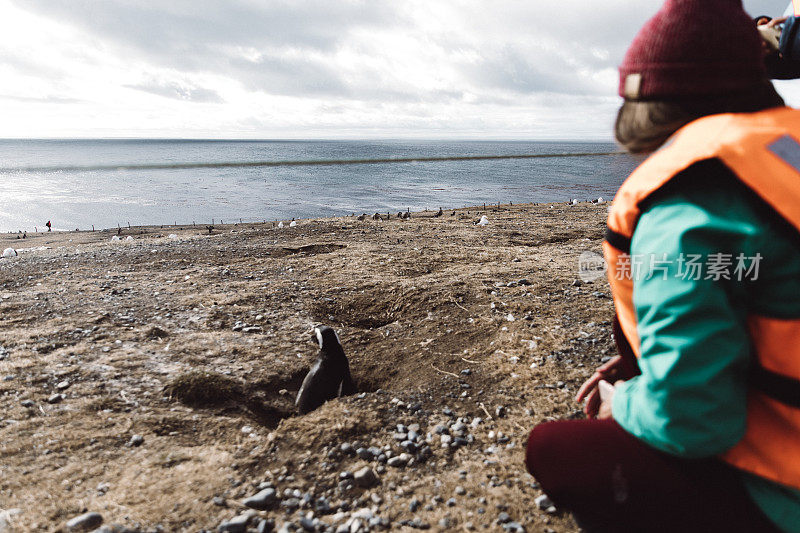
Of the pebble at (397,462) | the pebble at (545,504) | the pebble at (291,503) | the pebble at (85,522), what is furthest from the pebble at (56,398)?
the pebble at (545,504)

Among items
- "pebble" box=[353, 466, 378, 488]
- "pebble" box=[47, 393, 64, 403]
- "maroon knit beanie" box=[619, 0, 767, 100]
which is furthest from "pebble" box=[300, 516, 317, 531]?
"pebble" box=[47, 393, 64, 403]

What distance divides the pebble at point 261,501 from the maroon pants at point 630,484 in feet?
6.27

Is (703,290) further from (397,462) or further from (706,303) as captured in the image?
(397,462)

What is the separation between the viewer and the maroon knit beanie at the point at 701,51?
159 centimetres

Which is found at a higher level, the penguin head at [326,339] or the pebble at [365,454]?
the penguin head at [326,339]

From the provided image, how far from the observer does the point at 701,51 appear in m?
1.59

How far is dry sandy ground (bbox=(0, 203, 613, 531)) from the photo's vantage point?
3.21m

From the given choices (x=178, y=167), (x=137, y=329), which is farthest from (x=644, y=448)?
(x=178, y=167)

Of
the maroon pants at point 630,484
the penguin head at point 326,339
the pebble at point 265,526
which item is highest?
the maroon pants at point 630,484

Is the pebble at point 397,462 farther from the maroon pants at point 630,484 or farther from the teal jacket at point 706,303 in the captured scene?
the teal jacket at point 706,303

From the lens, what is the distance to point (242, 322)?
660 cm

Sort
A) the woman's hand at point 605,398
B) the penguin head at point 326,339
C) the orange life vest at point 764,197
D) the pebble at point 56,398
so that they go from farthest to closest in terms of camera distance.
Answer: the penguin head at point 326,339, the pebble at point 56,398, the woman's hand at point 605,398, the orange life vest at point 764,197

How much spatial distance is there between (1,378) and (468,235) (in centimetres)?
984

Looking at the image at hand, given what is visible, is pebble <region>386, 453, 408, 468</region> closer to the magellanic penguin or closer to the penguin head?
the magellanic penguin
